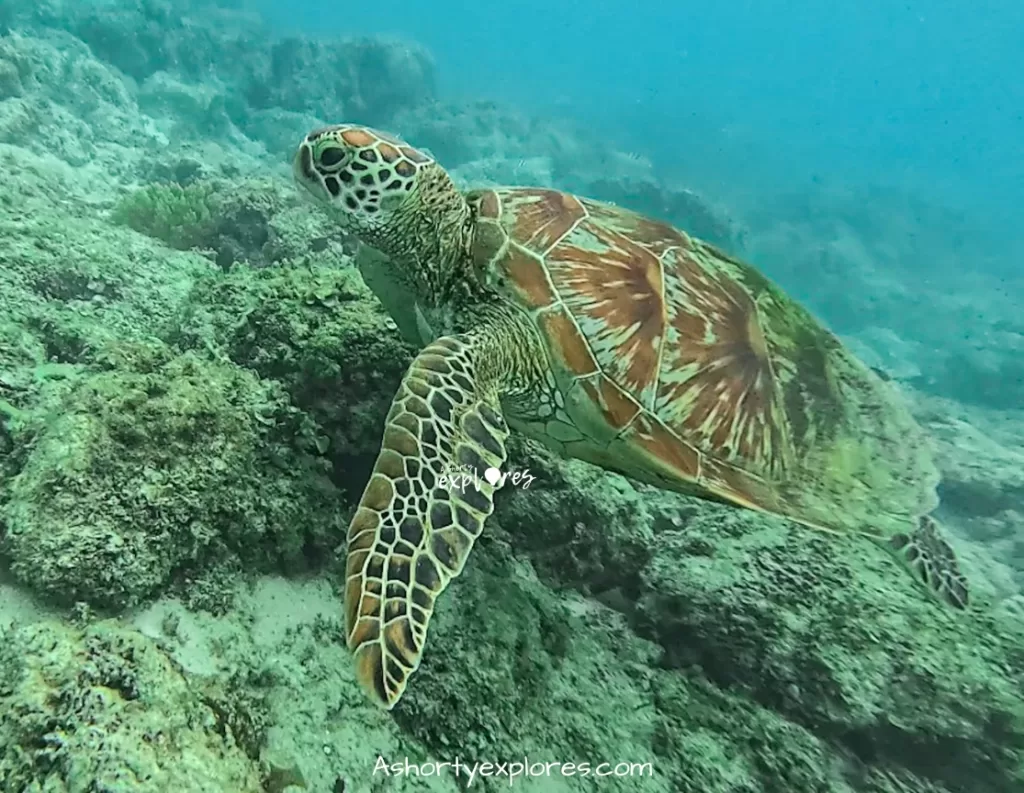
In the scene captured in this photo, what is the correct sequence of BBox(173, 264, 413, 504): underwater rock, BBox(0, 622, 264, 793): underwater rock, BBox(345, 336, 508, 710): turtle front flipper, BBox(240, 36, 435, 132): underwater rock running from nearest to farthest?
BBox(0, 622, 264, 793): underwater rock, BBox(345, 336, 508, 710): turtle front flipper, BBox(173, 264, 413, 504): underwater rock, BBox(240, 36, 435, 132): underwater rock

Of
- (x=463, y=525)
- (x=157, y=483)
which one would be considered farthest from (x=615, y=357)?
(x=157, y=483)

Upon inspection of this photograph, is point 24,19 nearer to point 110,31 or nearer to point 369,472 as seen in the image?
point 110,31

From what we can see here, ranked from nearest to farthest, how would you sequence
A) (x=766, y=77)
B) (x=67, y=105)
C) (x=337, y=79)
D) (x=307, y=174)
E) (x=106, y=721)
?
(x=106, y=721), (x=307, y=174), (x=67, y=105), (x=337, y=79), (x=766, y=77)

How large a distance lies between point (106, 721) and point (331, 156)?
2.24m

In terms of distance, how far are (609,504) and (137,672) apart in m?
2.17

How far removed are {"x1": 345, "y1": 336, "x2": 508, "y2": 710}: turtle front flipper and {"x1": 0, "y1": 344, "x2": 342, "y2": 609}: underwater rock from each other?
51 cm

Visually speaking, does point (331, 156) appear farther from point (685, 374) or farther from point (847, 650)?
point (847, 650)

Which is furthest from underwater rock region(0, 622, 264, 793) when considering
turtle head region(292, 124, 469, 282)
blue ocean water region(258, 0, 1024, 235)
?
blue ocean water region(258, 0, 1024, 235)

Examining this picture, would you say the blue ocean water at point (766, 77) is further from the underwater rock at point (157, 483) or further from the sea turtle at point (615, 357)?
the underwater rock at point (157, 483)

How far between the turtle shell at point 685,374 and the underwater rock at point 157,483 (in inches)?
40.2

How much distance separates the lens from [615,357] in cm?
258

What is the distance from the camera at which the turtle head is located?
9.16 ft

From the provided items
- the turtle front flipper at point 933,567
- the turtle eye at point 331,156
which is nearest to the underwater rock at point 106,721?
the turtle eye at point 331,156

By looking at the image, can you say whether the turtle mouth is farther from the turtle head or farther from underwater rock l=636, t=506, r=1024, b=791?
underwater rock l=636, t=506, r=1024, b=791
